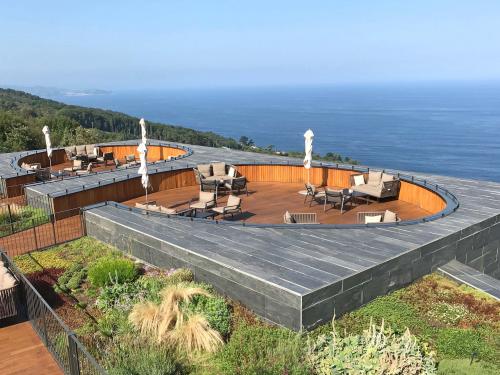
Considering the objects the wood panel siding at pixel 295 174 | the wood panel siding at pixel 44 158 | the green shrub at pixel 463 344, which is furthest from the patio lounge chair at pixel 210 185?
the wood panel siding at pixel 44 158

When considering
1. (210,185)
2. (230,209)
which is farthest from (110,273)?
(210,185)

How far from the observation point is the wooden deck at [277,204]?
47.0 ft

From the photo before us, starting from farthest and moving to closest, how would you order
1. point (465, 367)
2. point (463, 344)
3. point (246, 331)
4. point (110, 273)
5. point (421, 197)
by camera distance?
point (421, 197), point (110, 273), point (246, 331), point (463, 344), point (465, 367)

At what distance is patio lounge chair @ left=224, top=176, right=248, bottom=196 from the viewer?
1702 centimetres

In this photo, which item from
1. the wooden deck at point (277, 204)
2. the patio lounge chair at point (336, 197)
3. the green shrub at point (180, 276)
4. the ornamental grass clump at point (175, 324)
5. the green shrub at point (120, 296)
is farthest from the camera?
the patio lounge chair at point (336, 197)

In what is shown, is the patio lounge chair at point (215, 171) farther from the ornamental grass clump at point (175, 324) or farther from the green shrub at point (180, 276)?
the ornamental grass clump at point (175, 324)

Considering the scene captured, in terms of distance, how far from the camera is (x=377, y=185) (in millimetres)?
16547

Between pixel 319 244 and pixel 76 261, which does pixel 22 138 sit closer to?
pixel 76 261

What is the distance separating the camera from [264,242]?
35.3ft

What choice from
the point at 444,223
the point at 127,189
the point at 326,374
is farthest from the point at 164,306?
the point at 127,189

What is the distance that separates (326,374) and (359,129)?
194265mm

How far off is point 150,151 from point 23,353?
20016mm

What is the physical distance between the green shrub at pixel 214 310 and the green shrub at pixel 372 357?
175 centimetres

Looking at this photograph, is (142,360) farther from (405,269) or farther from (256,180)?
(256,180)
